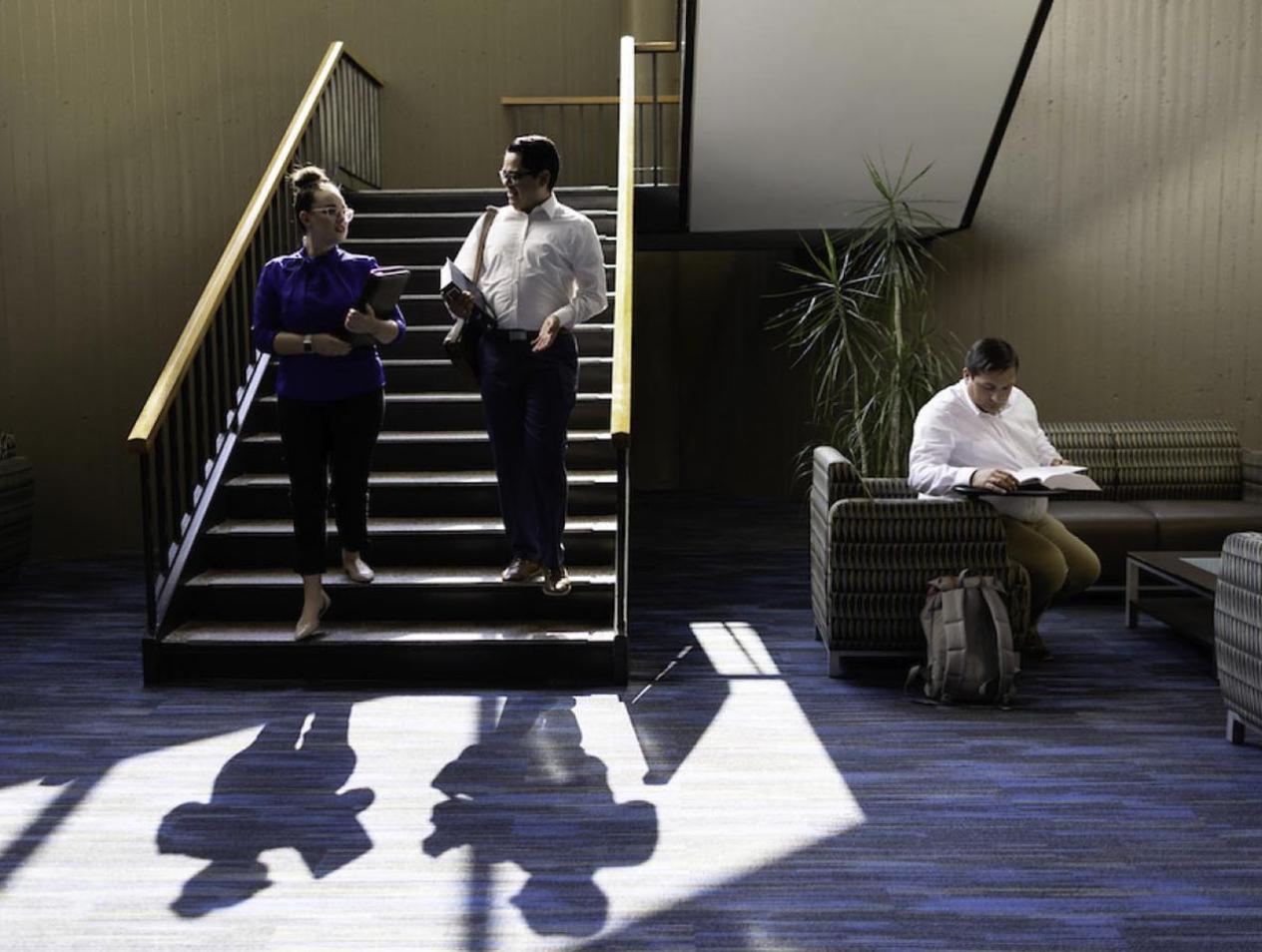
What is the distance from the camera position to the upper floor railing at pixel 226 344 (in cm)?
496

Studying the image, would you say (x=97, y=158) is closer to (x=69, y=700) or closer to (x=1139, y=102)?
(x=69, y=700)

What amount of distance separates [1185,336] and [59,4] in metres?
6.53

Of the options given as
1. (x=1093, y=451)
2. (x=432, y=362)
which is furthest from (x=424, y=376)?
(x=1093, y=451)

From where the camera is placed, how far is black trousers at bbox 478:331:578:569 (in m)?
4.81

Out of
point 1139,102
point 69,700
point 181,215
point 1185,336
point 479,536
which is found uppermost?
point 1139,102

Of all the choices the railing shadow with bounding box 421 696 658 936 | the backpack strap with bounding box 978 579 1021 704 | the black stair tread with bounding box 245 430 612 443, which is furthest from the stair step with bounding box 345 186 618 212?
the railing shadow with bounding box 421 696 658 936

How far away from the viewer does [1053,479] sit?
461 cm

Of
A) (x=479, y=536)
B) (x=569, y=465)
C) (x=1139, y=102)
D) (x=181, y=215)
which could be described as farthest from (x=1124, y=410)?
(x=181, y=215)

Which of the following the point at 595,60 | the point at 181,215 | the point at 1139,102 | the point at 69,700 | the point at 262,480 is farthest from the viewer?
the point at 595,60

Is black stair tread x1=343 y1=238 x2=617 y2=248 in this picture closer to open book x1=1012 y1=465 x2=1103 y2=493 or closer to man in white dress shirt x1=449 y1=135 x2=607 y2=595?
man in white dress shirt x1=449 y1=135 x2=607 y2=595

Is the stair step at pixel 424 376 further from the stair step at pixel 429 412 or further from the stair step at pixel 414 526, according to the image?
the stair step at pixel 414 526

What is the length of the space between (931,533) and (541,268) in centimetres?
160

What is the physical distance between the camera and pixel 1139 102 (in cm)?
766

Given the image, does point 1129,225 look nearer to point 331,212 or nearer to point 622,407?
point 622,407
